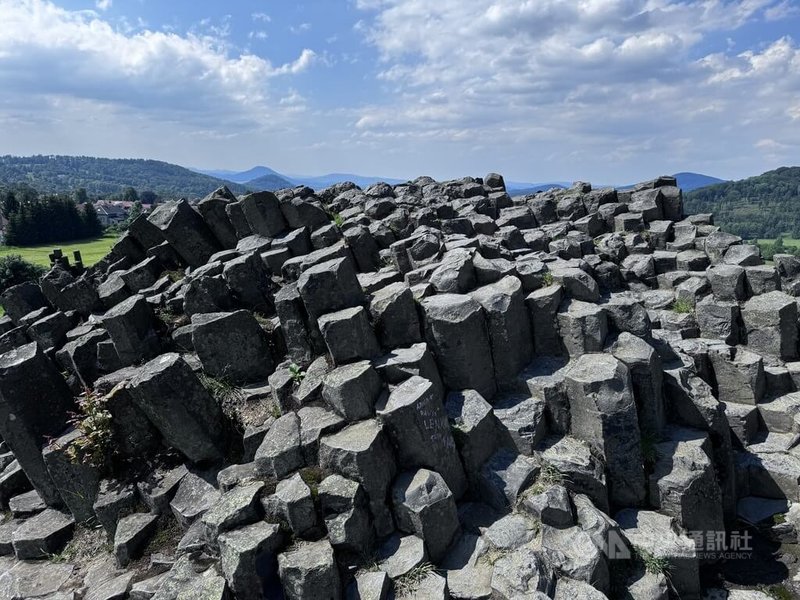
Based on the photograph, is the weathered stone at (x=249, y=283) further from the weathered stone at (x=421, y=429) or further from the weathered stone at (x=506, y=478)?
the weathered stone at (x=506, y=478)

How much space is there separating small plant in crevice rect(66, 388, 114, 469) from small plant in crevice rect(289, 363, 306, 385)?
3387 millimetres

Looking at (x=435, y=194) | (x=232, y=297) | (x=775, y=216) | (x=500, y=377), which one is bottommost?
(x=775, y=216)

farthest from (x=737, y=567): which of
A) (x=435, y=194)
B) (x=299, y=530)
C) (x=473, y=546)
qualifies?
(x=435, y=194)

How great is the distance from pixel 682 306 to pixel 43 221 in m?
118

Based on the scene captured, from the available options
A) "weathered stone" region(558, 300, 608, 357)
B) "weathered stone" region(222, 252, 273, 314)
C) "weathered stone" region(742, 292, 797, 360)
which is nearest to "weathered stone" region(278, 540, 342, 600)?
"weathered stone" region(558, 300, 608, 357)

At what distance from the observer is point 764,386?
41.3ft

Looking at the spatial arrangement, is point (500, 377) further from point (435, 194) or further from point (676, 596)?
point (435, 194)

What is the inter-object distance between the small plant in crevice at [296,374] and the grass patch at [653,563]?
6.44m

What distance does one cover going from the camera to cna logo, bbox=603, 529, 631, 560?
7.75 metres

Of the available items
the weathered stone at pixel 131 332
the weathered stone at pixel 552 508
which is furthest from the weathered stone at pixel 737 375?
the weathered stone at pixel 131 332

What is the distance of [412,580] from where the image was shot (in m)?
7.21

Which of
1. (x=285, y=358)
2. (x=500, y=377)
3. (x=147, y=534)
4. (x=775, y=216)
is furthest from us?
(x=775, y=216)

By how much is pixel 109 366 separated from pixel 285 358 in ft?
14.0

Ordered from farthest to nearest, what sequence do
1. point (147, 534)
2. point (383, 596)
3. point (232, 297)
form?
point (232, 297) → point (147, 534) → point (383, 596)
